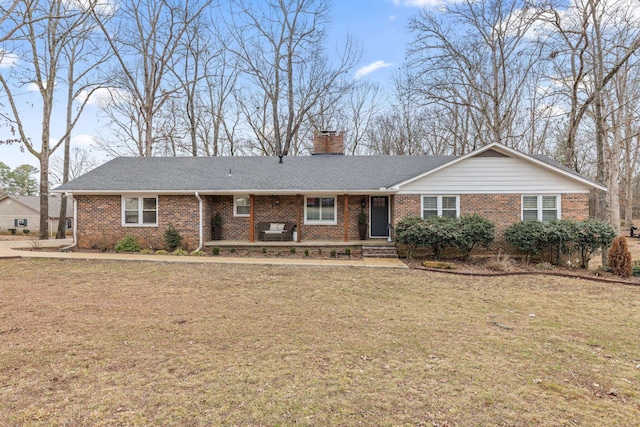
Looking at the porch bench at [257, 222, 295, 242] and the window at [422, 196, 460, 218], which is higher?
the window at [422, 196, 460, 218]

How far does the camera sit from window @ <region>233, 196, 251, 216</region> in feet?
47.4

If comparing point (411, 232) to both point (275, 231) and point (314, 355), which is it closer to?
point (275, 231)

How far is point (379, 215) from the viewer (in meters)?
14.2

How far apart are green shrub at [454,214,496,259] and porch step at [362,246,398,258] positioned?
217 centimetres

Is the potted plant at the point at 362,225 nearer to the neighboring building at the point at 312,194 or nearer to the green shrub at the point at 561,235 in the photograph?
the neighboring building at the point at 312,194

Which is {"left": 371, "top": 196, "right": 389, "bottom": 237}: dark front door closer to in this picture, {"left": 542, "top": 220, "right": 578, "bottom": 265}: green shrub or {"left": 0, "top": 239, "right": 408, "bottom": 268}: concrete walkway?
{"left": 0, "top": 239, "right": 408, "bottom": 268}: concrete walkway

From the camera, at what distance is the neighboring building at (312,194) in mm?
12109

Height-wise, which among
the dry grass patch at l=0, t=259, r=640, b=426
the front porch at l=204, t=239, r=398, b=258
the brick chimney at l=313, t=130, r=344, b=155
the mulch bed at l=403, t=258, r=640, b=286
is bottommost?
the dry grass patch at l=0, t=259, r=640, b=426

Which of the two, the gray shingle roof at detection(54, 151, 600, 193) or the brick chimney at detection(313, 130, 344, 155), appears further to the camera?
the brick chimney at detection(313, 130, 344, 155)

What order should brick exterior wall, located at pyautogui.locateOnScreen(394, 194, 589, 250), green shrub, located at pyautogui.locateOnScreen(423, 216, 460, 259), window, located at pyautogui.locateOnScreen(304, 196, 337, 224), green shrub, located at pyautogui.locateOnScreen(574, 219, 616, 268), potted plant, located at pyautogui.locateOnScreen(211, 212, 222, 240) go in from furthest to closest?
window, located at pyautogui.locateOnScreen(304, 196, 337, 224) < potted plant, located at pyautogui.locateOnScreen(211, 212, 222, 240) < brick exterior wall, located at pyautogui.locateOnScreen(394, 194, 589, 250) < green shrub, located at pyautogui.locateOnScreen(423, 216, 460, 259) < green shrub, located at pyautogui.locateOnScreen(574, 219, 616, 268)

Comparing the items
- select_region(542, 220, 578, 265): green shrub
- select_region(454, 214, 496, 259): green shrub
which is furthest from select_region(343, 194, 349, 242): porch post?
select_region(542, 220, 578, 265): green shrub

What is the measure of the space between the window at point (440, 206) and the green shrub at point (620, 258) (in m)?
4.54

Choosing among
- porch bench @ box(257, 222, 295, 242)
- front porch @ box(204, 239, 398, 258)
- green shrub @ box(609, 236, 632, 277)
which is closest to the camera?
green shrub @ box(609, 236, 632, 277)

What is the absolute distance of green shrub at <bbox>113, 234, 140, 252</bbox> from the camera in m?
12.7
